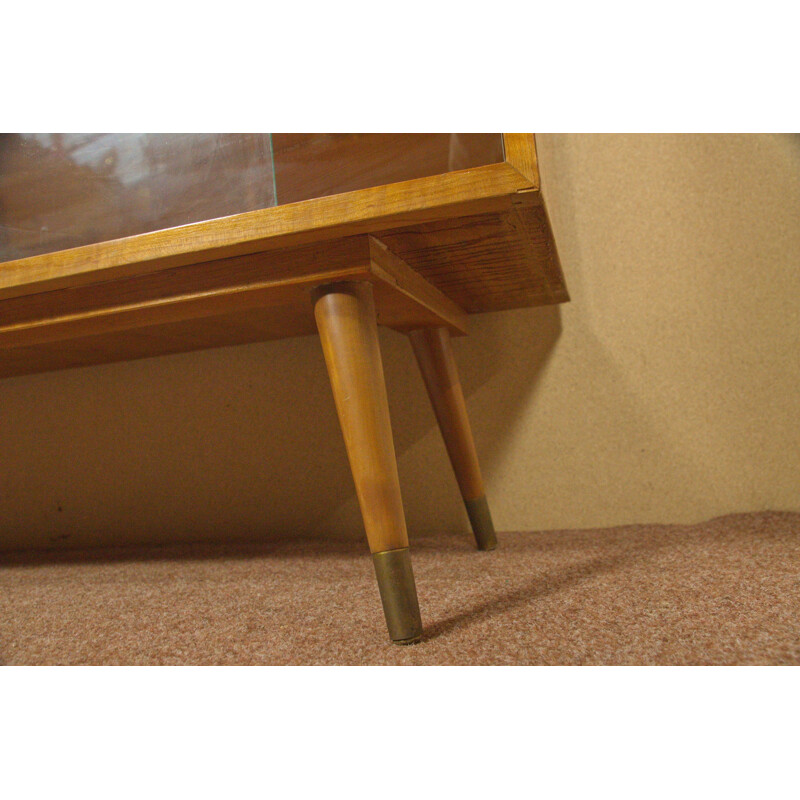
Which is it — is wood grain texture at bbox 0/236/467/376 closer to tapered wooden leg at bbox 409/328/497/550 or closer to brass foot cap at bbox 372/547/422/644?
tapered wooden leg at bbox 409/328/497/550

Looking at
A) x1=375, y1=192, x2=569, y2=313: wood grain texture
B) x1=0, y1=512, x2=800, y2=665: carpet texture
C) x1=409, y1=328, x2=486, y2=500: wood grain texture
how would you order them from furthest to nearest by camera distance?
x1=409, y1=328, x2=486, y2=500: wood grain texture, x1=375, y1=192, x2=569, y2=313: wood grain texture, x1=0, y1=512, x2=800, y2=665: carpet texture

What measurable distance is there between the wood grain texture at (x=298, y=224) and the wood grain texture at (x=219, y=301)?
0.05 ft

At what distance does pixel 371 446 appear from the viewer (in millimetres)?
532

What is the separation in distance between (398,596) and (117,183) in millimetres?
596

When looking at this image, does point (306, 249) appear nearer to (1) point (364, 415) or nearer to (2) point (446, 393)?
(1) point (364, 415)

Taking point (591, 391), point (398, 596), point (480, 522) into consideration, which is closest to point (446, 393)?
point (480, 522)

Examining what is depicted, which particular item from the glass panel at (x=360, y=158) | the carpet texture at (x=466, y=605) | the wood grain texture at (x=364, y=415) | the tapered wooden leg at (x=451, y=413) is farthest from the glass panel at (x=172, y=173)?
the carpet texture at (x=466, y=605)

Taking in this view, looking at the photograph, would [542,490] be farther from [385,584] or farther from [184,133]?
[184,133]

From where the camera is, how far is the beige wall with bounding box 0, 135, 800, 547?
3.23 feet

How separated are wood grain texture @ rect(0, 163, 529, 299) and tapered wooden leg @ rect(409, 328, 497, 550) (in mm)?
354

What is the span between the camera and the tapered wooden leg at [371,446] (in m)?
0.52

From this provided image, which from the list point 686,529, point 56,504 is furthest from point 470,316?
point 56,504

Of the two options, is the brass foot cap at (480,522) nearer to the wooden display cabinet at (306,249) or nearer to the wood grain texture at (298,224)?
the wooden display cabinet at (306,249)

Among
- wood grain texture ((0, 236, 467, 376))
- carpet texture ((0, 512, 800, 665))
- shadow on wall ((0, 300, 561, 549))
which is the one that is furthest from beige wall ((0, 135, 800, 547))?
wood grain texture ((0, 236, 467, 376))
